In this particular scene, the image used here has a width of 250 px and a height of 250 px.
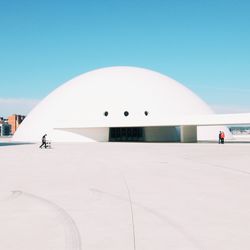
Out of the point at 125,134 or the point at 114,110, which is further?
the point at 125,134

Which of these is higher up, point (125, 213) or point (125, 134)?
point (125, 134)

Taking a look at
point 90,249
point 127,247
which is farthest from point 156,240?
point 90,249

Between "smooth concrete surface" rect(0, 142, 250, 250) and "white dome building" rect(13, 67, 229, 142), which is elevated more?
"white dome building" rect(13, 67, 229, 142)

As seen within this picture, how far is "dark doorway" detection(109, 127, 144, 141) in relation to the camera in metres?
47.3

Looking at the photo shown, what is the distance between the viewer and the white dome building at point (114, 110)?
4300 centimetres

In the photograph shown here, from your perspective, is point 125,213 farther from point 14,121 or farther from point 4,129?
point 14,121

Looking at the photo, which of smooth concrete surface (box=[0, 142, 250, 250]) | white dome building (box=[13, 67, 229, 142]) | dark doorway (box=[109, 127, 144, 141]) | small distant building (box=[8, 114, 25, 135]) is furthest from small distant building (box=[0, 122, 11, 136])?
smooth concrete surface (box=[0, 142, 250, 250])

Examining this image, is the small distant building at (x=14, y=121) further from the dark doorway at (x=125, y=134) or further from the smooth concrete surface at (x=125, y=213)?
the smooth concrete surface at (x=125, y=213)

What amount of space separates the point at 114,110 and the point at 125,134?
6.07 meters

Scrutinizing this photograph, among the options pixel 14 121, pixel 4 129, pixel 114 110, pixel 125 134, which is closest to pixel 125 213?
pixel 114 110

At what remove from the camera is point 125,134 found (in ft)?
157

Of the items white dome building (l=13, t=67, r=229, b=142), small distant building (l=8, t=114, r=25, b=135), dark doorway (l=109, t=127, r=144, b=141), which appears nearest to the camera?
white dome building (l=13, t=67, r=229, b=142)

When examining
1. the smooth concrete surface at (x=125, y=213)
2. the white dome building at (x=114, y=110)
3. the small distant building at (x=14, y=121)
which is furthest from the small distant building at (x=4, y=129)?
the smooth concrete surface at (x=125, y=213)

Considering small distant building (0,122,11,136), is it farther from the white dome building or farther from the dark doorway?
the dark doorway
